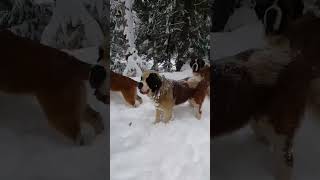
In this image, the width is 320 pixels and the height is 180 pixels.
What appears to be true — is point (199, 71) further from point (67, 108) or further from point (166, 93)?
point (67, 108)

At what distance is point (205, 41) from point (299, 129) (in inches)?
17.7

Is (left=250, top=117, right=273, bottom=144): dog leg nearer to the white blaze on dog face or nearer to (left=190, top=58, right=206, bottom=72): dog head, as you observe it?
(left=190, top=58, right=206, bottom=72): dog head

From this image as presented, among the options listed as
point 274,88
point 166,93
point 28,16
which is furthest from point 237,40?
point 28,16

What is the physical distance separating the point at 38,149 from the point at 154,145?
410 millimetres

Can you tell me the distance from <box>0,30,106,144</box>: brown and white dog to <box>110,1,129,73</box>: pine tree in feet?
0.68

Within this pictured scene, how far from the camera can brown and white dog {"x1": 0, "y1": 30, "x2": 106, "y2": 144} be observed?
1042 mm

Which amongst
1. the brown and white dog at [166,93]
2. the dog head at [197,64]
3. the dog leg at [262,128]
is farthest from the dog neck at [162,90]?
the dog leg at [262,128]

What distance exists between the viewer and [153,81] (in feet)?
4.38

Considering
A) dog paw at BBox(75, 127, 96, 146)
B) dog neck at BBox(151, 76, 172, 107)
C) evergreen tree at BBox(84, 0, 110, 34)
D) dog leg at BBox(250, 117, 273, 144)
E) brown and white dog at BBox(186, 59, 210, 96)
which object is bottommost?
dog paw at BBox(75, 127, 96, 146)

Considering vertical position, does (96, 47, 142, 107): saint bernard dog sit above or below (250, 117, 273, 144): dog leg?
above

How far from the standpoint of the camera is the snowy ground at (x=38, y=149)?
1059 mm

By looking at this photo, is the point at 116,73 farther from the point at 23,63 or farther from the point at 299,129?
the point at 299,129

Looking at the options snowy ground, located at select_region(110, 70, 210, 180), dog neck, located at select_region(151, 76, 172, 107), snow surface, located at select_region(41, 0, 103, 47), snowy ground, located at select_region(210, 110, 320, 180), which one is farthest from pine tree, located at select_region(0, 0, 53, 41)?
snowy ground, located at select_region(210, 110, 320, 180)

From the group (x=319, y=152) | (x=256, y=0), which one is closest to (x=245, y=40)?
(x=256, y=0)
